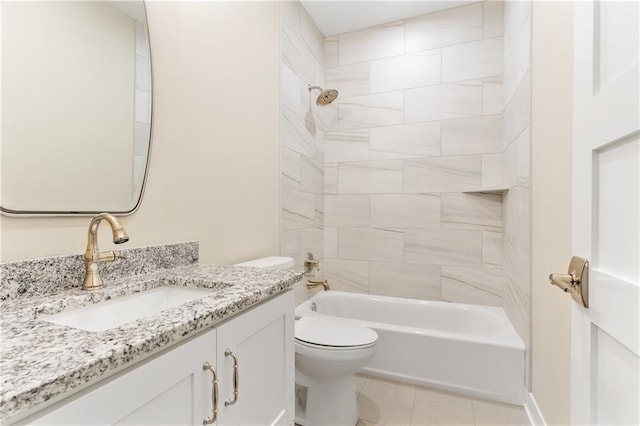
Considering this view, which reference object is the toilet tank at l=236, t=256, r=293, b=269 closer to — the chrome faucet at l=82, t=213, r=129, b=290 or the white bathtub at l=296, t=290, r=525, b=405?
the white bathtub at l=296, t=290, r=525, b=405

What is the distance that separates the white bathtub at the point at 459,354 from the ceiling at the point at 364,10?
2.29 m

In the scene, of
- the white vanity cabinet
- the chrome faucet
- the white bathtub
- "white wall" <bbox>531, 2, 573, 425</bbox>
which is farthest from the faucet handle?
"white wall" <bbox>531, 2, 573, 425</bbox>

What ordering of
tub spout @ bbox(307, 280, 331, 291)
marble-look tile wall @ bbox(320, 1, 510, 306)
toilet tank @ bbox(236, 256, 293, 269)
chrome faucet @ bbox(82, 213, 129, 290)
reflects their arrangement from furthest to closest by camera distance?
tub spout @ bbox(307, 280, 331, 291) → marble-look tile wall @ bbox(320, 1, 510, 306) → toilet tank @ bbox(236, 256, 293, 269) → chrome faucet @ bbox(82, 213, 129, 290)

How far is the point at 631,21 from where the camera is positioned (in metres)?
0.53

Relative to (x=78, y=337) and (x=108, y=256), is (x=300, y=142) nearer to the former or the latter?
A: (x=108, y=256)

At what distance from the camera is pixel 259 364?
920 millimetres

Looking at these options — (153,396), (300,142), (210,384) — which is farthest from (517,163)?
(153,396)

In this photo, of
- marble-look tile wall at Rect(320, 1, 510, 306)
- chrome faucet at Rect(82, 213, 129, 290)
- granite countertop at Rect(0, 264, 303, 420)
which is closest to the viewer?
granite countertop at Rect(0, 264, 303, 420)

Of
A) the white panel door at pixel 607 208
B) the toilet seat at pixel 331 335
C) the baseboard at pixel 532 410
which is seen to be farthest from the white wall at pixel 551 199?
the toilet seat at pixel 331 335

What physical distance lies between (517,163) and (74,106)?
2127 mm

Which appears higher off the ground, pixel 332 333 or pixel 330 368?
pixel 332 333

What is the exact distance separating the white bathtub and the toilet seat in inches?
8.7

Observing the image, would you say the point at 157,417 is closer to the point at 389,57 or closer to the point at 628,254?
the point at 628,254

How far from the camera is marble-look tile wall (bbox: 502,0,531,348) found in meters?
1.67
